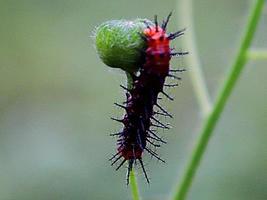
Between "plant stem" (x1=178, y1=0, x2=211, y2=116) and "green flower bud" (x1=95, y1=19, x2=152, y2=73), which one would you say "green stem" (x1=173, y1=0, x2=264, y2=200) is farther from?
"green flower bud" (x1=95, y1=19, x2=152, y2=73)

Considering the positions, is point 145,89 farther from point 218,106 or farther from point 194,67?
point 194,67

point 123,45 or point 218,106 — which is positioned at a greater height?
point 123,45

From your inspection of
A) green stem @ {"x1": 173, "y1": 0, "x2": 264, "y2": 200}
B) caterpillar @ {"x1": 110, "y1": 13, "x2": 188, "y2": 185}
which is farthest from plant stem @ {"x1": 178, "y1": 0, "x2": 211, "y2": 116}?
caterpillar @ {"x1": 110, "y1": 13, "x2": 188, "y2": 185}

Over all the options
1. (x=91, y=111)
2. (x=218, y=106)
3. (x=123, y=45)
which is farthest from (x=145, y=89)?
(x=91, y=111)

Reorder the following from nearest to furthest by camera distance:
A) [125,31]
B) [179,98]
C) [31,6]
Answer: [125,31] < [179,98] < [31,6]

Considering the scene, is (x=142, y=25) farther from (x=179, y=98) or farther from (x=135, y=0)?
(x=135, y=0)

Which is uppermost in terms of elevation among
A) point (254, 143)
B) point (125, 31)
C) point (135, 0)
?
point (125, 31)

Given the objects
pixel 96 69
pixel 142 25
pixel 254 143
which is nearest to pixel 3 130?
pixel 96 69
